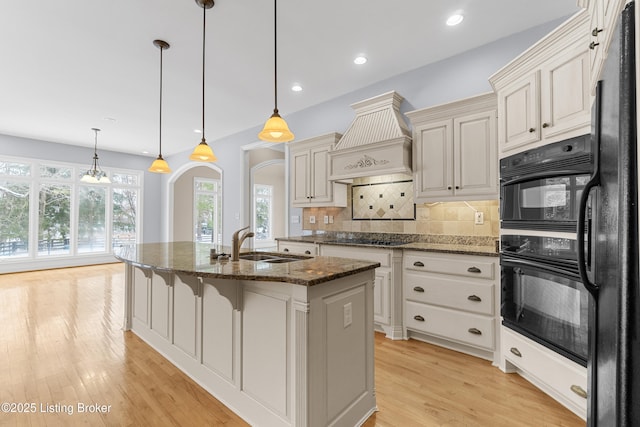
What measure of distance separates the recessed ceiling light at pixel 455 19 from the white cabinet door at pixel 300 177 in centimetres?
228

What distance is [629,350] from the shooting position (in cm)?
71

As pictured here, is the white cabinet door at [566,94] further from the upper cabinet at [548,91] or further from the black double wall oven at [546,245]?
the black double wall oven at [546,245]

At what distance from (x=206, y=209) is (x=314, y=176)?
21.3 feet

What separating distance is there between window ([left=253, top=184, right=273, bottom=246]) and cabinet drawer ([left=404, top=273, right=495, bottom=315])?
7.22m

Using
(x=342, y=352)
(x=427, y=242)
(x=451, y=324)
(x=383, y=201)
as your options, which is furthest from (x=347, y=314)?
(x=383, y=201)

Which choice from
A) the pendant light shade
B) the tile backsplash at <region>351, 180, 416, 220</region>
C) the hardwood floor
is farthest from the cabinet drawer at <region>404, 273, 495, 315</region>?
the pendant light shade

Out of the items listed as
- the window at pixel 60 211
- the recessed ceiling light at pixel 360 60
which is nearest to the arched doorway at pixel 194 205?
the window at pixel 60 211

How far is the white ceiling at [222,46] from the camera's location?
252cm

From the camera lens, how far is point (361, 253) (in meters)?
3.19

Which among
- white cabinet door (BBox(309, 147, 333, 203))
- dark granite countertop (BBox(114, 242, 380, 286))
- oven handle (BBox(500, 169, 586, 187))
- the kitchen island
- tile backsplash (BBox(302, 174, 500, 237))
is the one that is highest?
white cabinet door (BBox(309, 147, 333, 203))

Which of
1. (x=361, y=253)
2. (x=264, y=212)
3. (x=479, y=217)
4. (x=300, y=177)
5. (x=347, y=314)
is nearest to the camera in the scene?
(x=347, y=314)

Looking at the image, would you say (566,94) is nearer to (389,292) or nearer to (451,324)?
(451,324)

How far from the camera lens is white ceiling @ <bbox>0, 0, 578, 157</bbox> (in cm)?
252

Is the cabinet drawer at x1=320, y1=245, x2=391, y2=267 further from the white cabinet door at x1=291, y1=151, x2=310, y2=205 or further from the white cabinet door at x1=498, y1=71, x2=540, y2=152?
the white cabinet door at x1=498, y1=71, x2=540, y2=152
